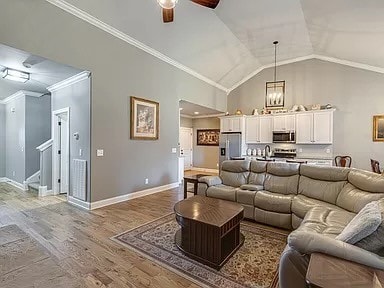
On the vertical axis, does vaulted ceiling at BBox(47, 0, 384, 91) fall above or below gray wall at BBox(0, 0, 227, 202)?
above

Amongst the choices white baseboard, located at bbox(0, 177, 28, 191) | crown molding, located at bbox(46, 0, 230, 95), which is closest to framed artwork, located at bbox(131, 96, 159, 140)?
crown molding, located at bbox(46, 0, 230, 95)

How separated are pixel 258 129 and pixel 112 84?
18.0ft

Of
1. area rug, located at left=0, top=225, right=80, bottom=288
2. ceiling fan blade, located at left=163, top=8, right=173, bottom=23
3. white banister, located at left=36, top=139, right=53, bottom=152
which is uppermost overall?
ceiling fan blade, located at left=163, top=8, right=173, bottom=23

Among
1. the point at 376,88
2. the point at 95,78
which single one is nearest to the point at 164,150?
the point at 95,78

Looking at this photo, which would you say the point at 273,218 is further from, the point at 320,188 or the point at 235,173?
the point at 235,173

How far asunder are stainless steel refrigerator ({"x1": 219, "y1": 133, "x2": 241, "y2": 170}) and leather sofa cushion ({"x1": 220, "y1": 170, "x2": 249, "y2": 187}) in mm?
3781

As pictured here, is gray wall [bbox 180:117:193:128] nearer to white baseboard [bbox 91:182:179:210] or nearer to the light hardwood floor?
white baseboard [bbox 91:182:179:210]

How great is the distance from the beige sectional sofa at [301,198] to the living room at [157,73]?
3.40 ft

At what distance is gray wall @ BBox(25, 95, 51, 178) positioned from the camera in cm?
627

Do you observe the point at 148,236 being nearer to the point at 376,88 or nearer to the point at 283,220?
the point at 283,220

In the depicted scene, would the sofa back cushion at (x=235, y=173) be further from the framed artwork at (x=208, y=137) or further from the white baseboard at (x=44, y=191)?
the framed artwork at (x=208, y=137)

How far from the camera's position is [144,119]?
17.5 feet

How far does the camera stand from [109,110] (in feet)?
14.9

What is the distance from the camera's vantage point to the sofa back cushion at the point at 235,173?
432cm
